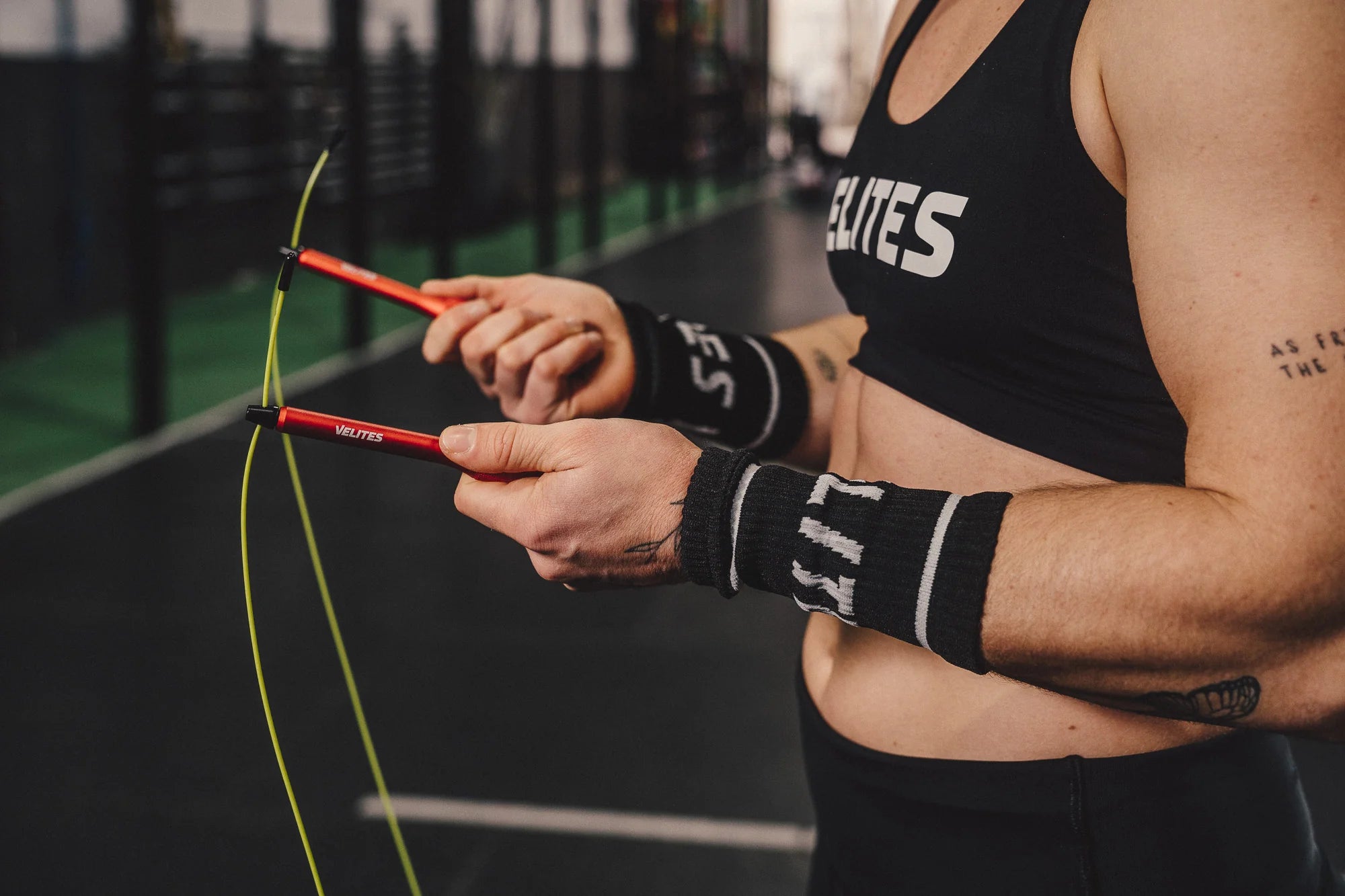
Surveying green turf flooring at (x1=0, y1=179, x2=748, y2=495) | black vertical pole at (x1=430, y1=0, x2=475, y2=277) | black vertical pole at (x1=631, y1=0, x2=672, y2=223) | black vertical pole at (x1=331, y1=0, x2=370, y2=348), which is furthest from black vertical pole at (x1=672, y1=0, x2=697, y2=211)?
black vertical pole at (x1=331, y1=0, x2=370, y2=348)

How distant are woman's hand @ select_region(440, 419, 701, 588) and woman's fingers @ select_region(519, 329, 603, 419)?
296 millimetres

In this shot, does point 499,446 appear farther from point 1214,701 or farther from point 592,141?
point 592,141

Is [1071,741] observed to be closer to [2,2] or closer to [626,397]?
[626,397]

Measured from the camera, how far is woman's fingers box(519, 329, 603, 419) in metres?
1.12

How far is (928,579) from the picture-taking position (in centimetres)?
70

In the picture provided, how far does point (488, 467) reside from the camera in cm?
82

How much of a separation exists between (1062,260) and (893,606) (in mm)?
246

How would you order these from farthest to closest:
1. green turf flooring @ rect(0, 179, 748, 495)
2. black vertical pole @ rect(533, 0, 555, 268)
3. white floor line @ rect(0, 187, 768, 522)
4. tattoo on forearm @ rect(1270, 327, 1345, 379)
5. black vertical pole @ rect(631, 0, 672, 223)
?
black vertical pole @ rect(631, 0, 672, 223) < black vertical pole @ rect(533, 0, 555, 268) < green turf flooring @ rect(0, 179, 748, 495) < white floor line @ rect(0, 187, 768, 522) < tattoo on forearm @ rect(1270, 327, 1345, 379)

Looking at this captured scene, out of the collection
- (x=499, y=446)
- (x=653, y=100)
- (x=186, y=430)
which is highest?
(x=653, y=100)

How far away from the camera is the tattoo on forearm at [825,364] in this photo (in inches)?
48.5

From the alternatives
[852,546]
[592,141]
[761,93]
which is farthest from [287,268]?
[761,93]

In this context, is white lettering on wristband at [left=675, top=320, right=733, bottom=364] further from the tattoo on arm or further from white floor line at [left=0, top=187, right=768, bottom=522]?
white floor line at [left=0, top=187, right=768, bottom=522]

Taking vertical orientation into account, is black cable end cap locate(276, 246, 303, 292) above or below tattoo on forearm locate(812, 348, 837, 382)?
above

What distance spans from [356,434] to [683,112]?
12775mm
